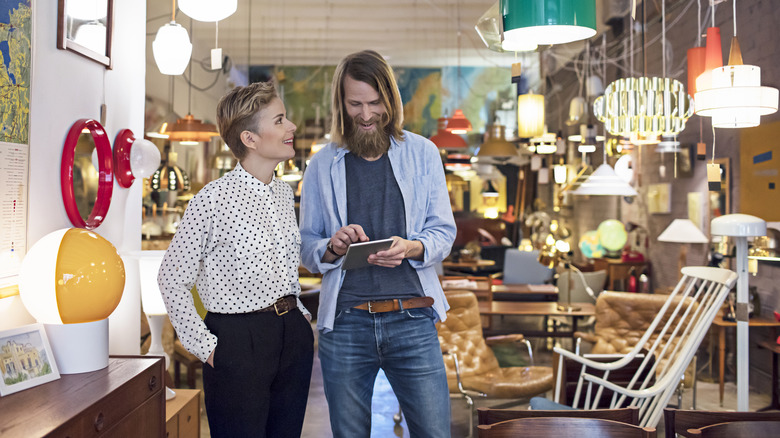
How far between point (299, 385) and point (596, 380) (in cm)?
176

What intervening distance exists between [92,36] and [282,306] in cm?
159

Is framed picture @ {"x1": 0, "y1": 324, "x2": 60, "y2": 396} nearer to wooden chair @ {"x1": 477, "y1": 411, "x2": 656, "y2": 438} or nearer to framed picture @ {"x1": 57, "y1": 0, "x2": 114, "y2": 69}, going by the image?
framed picture @ {"x1": 57, "y1": 0, "x2": 114, "y2": 69}

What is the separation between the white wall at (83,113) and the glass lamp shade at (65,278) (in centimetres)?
23

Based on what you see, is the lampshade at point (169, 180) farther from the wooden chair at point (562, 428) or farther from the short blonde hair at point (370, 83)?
the wooden chair at point (562, 428)

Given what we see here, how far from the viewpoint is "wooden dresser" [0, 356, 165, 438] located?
70.8 inches

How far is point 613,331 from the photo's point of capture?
5.55 m

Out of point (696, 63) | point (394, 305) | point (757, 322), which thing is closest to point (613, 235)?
point (757, 322)

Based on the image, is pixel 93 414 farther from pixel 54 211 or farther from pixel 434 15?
pixel 434 15

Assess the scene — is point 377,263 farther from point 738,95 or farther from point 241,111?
point 738,95

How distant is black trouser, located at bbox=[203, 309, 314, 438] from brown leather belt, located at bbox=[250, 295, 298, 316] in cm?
2

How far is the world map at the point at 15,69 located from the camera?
2283 millimetres

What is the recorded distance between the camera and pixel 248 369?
2115mm

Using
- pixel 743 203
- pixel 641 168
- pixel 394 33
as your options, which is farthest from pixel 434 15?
pixel 743 203

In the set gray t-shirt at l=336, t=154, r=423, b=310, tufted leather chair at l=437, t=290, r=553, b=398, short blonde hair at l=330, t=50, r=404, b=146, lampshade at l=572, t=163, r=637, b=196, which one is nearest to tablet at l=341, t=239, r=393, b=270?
gray t-shirt at l=336, t=154, r=423, b=310
